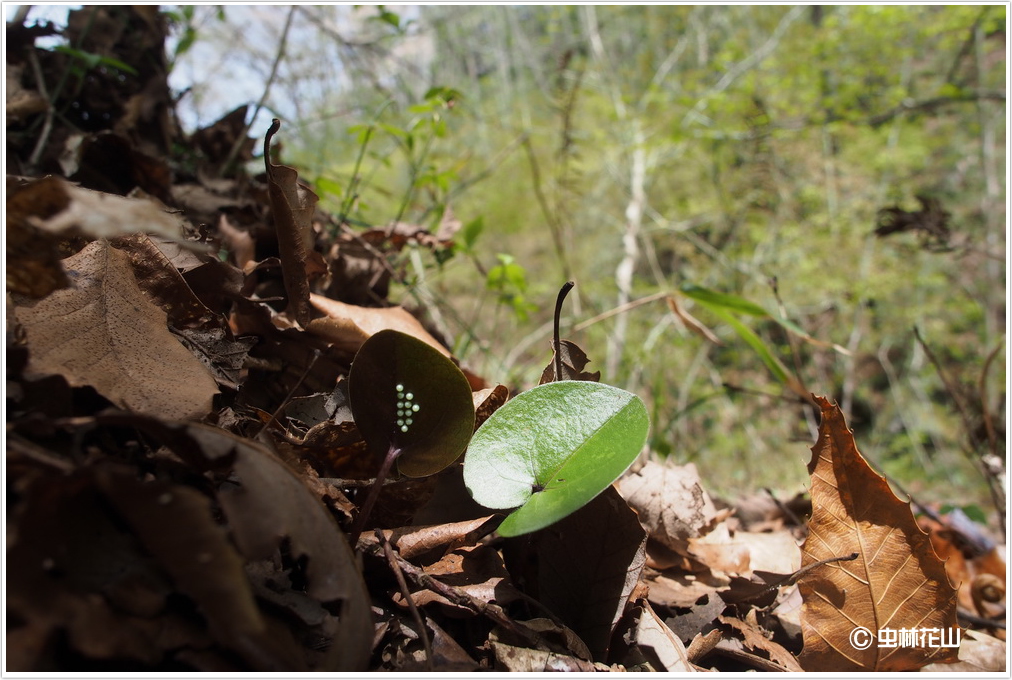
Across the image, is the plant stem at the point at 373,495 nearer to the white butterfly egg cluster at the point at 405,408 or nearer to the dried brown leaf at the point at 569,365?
the white butterfly egg cluster at the point at 405,408

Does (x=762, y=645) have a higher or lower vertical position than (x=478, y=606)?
lower

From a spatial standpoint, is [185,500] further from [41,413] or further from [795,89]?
[795,89]

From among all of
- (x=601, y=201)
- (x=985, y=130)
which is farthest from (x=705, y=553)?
(x=985, y=130)

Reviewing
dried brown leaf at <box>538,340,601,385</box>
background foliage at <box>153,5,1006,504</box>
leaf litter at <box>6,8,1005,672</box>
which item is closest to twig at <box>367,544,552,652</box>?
leaf litter at <box>6,8,1005,672</box>

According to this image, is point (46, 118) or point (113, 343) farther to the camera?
point (46, 118)

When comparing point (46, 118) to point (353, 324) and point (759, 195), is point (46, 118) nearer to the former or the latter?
point (353, 324)


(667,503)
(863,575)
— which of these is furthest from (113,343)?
(863,575)
